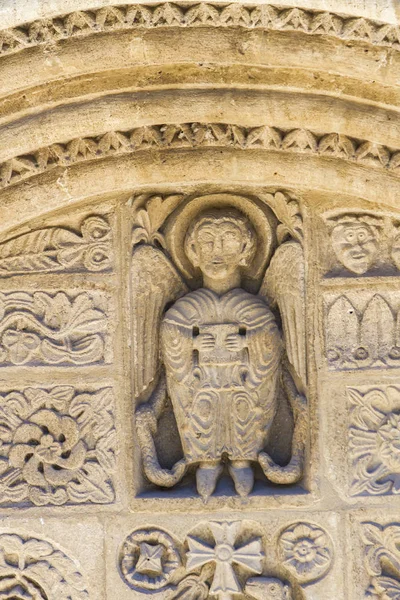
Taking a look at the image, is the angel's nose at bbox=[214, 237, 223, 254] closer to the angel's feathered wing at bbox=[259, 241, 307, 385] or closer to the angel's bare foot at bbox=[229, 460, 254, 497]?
the angel's feathered wing at bbox=[259, 241, 307, 385]

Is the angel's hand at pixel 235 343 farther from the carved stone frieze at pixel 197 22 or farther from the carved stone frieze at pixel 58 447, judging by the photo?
the carved stone frieze at pixel 197 22

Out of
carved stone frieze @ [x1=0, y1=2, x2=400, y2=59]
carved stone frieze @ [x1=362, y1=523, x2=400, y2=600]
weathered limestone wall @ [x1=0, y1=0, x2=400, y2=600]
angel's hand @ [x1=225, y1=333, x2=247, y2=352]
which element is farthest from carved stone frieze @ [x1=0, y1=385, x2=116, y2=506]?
carved stone frieze @ [x1=0, y1=2, x2=400, y2=59]

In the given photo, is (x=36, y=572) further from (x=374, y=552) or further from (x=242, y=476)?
(x=374, y=552)

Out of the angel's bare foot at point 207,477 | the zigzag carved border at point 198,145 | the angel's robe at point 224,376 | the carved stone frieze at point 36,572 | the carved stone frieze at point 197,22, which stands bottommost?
the carved stone frieze at point 36,572

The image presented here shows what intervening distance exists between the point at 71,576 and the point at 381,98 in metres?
2.34

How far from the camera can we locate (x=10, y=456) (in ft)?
19.7

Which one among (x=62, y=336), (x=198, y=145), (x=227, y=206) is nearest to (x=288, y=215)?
(x=227, y=206)

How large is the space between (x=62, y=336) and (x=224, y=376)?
0.71 metres

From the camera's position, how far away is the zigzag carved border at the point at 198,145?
19.1ft

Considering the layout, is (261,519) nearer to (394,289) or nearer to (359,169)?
(394,289)

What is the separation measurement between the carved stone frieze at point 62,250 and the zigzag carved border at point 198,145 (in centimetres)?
30

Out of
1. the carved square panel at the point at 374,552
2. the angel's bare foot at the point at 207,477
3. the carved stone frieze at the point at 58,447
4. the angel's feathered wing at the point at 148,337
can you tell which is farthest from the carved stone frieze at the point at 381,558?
the carved stone frieze at the point at 58,447

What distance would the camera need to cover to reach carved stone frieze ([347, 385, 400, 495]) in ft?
19.5

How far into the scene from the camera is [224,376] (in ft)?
19.5
